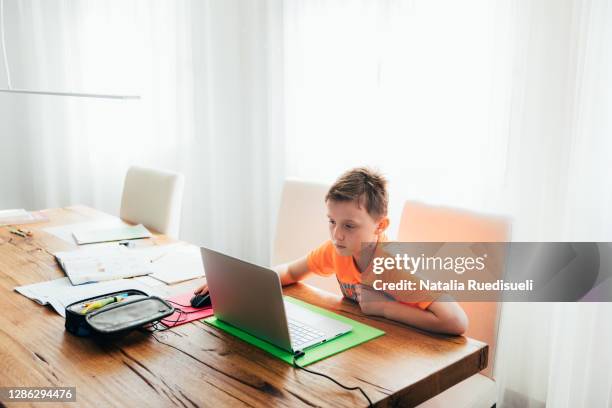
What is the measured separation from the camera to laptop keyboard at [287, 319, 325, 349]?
1.19 metres

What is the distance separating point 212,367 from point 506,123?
4.97ft

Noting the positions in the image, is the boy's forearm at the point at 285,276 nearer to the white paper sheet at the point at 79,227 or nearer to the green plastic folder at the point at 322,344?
the green plastic folder at the point at 322,344

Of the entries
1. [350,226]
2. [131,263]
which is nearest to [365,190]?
[350,226]

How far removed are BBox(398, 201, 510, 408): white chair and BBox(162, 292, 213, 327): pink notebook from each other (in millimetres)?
609

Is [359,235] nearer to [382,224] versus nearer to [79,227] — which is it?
[382,224]

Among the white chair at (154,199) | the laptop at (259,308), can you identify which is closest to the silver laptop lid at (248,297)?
the laptop at (259,308)

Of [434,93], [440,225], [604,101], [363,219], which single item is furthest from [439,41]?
[363,219]

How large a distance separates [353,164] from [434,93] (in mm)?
585

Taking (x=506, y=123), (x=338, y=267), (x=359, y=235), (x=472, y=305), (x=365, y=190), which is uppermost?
(x=506, y=123)

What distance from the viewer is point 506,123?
2.08 metres

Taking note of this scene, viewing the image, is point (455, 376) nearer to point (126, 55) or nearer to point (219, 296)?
point (219, 296)

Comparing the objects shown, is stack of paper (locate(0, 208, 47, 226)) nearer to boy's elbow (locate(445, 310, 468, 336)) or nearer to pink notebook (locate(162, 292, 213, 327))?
pink notebook (locate(162, 292, 213, 327))

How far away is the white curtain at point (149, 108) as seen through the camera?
3293mm

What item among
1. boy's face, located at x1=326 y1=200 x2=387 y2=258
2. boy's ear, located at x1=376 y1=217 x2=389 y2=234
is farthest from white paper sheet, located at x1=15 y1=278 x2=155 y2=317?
boy's ear, located at x1=376 y1=217 x2=389 y2=234
